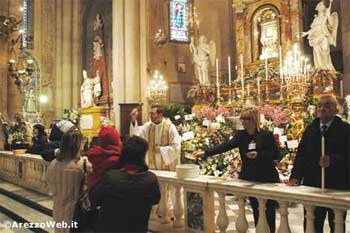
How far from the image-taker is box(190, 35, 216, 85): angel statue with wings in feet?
55.4

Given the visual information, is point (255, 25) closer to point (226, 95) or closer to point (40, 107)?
point (226, 95)

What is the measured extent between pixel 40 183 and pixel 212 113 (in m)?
3.74

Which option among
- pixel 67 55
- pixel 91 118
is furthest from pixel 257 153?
pixel 67 55

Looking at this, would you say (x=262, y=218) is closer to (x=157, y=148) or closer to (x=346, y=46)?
(x=157, y=148)

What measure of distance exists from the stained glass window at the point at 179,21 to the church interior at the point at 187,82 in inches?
2.0

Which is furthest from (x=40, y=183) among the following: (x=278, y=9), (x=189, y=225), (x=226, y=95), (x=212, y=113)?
(x=278, y=9)

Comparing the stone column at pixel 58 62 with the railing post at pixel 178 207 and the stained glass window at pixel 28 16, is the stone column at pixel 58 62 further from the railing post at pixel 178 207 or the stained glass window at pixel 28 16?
the railing post at pixel 178 207

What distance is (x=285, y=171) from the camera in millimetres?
6535

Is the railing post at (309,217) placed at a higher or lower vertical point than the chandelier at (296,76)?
lower

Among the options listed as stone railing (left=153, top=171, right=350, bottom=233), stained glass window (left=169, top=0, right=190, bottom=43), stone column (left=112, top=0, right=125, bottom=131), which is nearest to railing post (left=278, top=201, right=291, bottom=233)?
stone railing (left=153, top=171, right=350, bottom=233)

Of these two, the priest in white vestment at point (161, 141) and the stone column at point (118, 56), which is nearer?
the priest in white vestment at point (161, 141)

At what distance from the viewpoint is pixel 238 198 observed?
11.8 feet

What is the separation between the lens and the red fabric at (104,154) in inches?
123

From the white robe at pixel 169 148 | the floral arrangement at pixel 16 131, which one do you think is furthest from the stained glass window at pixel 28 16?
the white robe at pixel 169 148
